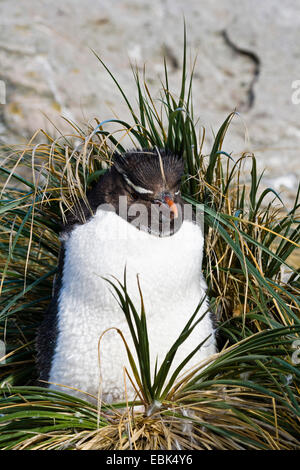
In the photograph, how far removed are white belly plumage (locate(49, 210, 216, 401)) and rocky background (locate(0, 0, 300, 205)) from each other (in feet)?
10.3

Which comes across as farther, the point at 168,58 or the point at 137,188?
the point at 168,58

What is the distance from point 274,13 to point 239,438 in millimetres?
6238

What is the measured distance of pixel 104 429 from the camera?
166 cm

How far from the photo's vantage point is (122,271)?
1.72 meters

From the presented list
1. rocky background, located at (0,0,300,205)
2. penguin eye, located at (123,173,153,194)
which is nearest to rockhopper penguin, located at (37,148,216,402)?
penguin eye, located at (123,173,153,194)

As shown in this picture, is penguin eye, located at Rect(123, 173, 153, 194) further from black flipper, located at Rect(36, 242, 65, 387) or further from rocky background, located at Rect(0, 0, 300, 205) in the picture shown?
rocky background, located at Rect(0, 0, 300, 205)

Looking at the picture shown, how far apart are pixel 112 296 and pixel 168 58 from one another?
5.04 meters

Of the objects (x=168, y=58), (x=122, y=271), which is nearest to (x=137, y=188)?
(x=122, y=271)

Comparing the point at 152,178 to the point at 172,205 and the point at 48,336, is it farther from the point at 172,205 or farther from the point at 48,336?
the point at 48,336

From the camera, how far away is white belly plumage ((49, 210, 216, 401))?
1721 mm

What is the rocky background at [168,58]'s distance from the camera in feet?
17.1

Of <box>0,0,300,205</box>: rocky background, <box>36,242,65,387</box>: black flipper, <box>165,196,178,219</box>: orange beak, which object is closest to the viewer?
<box>165,196,178,219</box>: orange beak
